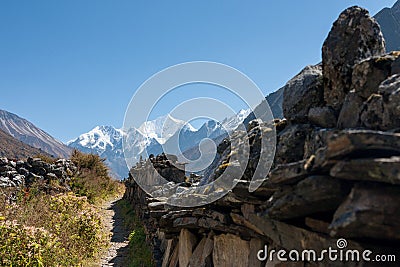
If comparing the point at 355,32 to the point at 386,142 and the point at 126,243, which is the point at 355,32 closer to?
the point at 386,142

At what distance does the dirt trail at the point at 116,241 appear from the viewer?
31.0 ft

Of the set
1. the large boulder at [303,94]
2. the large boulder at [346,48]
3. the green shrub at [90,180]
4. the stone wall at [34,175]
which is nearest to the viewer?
the large boulder at [346,48]

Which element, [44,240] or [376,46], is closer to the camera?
[376,46]

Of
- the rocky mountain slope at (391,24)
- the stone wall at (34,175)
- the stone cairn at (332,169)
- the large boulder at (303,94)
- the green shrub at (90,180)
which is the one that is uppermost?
the rocky mountain slope at (391,24)

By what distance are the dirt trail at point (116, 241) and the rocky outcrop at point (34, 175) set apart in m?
2.83

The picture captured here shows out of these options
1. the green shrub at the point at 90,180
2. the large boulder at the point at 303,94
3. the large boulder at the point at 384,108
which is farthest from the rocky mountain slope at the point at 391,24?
the large boulder at the point at 384,108

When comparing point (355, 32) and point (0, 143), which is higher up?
point (0, 143)

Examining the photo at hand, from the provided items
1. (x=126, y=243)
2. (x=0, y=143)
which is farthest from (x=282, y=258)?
(x=0, y=143)

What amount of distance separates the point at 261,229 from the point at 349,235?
1098 mm

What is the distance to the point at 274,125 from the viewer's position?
396 centimetres

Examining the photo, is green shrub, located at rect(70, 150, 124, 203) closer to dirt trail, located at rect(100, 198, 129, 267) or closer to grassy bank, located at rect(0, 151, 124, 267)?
dirt trail, located at rect(100, 198, 129, 267)

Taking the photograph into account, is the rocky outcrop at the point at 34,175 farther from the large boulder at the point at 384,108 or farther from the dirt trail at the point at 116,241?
the large boulder at the point at 384,108

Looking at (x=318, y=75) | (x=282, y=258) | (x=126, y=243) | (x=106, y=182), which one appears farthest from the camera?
(x=106, y=182)

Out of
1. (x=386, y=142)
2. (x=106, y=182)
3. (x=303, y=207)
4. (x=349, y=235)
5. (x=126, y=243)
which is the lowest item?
(x=349, y=235)
